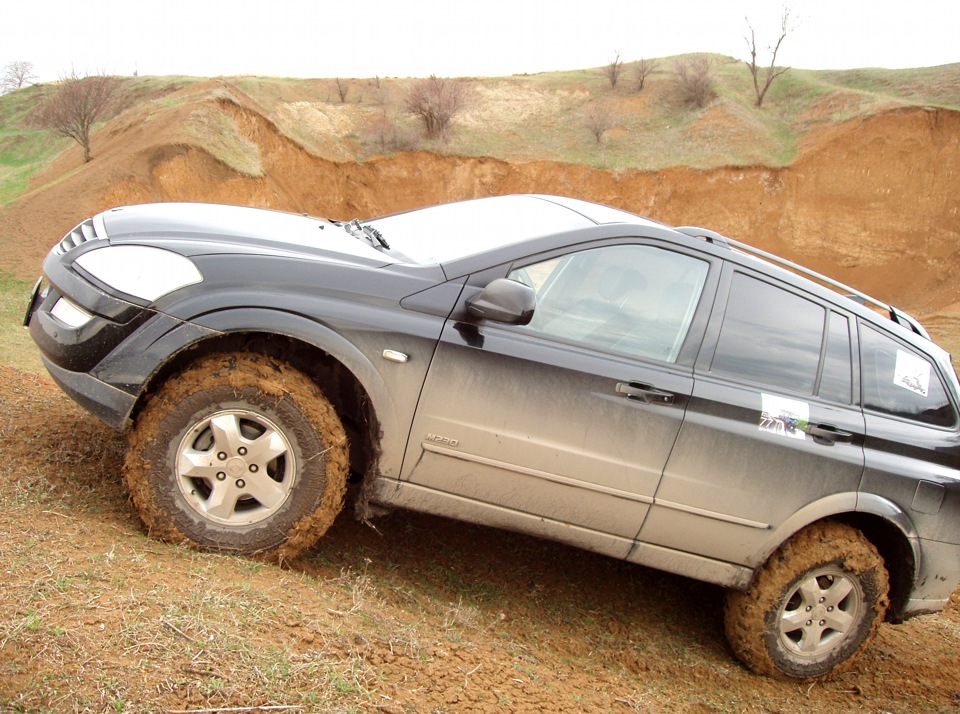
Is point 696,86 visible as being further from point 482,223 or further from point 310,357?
point 310,357

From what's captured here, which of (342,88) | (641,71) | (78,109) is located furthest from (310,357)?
(641,71)

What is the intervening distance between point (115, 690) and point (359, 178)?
2329 cm

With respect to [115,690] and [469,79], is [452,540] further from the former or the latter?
[469,79]

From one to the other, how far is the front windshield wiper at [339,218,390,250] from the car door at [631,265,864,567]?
5.41ft

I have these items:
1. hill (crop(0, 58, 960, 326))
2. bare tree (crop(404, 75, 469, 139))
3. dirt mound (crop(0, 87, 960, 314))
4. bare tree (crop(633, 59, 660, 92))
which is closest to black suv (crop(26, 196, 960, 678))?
hill (crop(0, 58, 960, 326))

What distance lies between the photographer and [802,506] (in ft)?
13.8

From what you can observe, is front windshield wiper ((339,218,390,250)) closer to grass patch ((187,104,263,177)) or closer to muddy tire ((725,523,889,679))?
muddy tire ((725,523,889,679))

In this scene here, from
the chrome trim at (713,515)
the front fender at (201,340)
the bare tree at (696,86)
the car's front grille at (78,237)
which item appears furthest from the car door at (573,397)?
the bare tree at (696,86)

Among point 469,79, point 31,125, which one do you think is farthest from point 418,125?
point 31,125

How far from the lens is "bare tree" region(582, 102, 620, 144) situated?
2822 centimetres

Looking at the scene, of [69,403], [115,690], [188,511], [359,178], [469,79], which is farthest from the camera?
[469,79]

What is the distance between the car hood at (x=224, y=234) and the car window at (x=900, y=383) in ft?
8.14

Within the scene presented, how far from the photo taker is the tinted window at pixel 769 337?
4141mm

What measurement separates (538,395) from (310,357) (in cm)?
104
